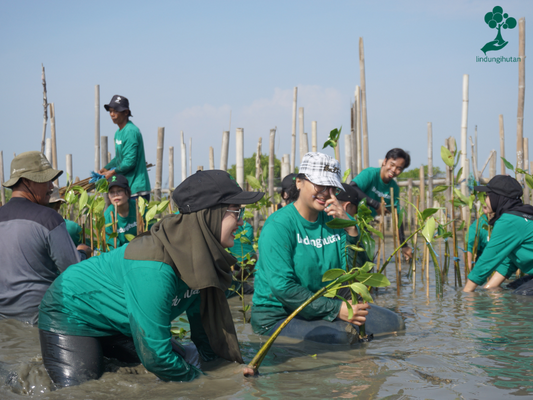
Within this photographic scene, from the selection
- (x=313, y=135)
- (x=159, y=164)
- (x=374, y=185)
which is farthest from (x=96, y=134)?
(x=374, y=185)

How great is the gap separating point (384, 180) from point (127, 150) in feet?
10.1

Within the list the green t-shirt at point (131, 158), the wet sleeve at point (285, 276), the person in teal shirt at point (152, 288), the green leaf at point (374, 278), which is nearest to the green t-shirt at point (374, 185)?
the green t-shirt at point (131, 158)

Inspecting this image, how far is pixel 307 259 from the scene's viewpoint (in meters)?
3.60

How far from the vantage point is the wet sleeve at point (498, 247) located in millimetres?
5207

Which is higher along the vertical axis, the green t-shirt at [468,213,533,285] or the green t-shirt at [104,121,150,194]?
the green t-shirt at [104,121,150,194]

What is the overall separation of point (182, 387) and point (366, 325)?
1.73 m

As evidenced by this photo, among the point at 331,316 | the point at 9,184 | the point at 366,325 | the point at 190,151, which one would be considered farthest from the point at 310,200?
the point at 190,151

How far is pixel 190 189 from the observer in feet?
8.35

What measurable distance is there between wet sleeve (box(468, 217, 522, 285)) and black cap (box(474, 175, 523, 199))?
0.92 ft

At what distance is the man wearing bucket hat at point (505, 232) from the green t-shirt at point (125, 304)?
3531 mm

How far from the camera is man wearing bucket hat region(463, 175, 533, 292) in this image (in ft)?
17.1

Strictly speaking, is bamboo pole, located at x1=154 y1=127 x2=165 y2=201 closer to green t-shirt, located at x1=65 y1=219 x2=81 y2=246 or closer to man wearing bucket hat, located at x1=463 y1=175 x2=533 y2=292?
green t-shirt, located at x1=65 y1=219 x2=81 y2=246

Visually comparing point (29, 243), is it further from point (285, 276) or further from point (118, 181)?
point (118, 181)

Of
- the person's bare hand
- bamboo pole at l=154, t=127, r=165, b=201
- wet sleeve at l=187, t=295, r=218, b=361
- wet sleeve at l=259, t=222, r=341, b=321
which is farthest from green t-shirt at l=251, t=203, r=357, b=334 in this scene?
bamboo pole at l=154, t=127, r=165, b=201
